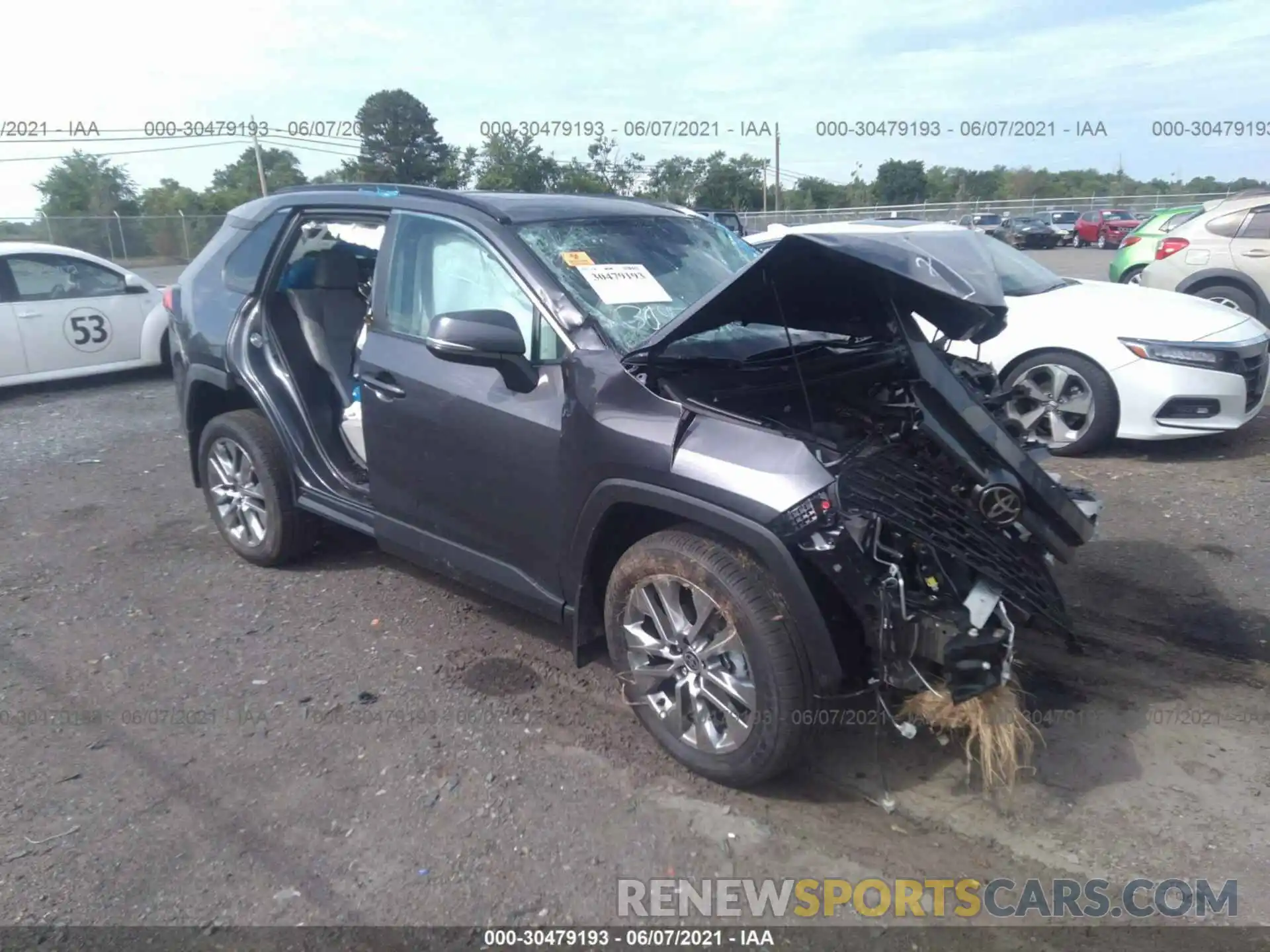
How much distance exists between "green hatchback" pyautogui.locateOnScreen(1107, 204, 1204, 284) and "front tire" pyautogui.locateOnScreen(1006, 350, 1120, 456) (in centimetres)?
577

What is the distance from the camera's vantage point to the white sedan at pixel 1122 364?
6.28 metres

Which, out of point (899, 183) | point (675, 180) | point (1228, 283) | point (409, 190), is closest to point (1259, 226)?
point (1228, 283)

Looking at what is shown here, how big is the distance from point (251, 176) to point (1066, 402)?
42252 millimetres

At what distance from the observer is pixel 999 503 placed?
3145 mm

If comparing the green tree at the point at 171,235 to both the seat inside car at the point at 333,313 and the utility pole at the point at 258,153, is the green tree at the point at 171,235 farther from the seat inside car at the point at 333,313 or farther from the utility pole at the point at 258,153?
the seat inside car at the point at 333,313

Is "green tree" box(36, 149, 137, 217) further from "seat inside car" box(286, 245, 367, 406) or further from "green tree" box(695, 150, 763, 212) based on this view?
"seat inside car" box(286, 245, 367, 406)

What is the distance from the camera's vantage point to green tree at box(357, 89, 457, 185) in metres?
22.2

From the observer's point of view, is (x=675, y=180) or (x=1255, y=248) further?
(x=675, y=180)

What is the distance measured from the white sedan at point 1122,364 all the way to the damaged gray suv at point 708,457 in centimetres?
257

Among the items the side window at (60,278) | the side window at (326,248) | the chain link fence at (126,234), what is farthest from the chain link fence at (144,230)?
the side window at (326,248)

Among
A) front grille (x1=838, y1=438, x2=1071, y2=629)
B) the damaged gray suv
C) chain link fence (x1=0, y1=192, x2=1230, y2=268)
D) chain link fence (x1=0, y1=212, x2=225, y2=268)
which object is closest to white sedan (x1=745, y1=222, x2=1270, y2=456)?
the damaged gray suv

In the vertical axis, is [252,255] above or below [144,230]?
below

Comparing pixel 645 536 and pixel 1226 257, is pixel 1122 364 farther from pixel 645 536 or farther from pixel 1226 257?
pixel 1226 257

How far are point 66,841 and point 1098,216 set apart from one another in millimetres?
38982
